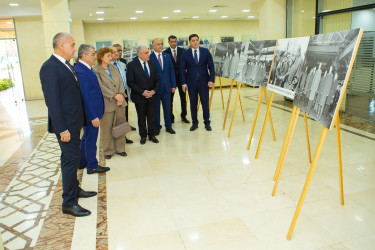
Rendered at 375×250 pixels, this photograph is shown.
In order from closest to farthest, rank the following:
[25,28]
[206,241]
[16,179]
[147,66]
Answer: [206,241], [16,179], [147,66], [25,28]

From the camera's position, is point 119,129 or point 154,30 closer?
point 119,129

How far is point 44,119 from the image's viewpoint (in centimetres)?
787

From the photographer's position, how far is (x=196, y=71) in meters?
5.77

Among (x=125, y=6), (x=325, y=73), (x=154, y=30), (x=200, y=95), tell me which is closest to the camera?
(x=325, y=73)

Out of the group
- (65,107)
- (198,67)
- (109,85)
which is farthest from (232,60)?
(65,107)

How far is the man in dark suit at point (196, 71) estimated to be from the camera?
5684mm

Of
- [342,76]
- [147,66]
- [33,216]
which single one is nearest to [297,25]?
[147,66]

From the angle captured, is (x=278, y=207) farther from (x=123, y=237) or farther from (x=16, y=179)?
(x=16, y=179)

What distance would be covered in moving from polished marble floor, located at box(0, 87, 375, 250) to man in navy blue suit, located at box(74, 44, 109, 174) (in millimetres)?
236

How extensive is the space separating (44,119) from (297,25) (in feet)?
23.8

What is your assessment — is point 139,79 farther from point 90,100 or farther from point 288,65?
point 288,65

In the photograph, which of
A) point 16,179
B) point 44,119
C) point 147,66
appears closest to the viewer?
point 16,179

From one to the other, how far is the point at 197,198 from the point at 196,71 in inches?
121

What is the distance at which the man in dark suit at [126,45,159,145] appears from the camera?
16.3 feet
